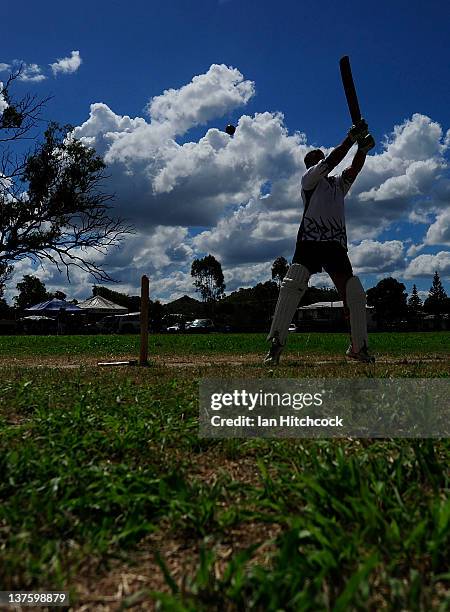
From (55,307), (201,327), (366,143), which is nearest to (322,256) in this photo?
(366,143)

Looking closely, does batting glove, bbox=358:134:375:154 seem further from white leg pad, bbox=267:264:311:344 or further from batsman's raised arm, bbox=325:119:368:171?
white leg pad, bbox=267:264:311:344

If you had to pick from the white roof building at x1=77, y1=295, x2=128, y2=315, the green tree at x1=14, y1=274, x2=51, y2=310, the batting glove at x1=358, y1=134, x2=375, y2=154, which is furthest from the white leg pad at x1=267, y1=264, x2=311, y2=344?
the green tree at x1=14, y1=274, x2=51, y2=310

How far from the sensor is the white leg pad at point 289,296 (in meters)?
7.30

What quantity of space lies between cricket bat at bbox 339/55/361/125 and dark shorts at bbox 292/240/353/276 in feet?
4.93

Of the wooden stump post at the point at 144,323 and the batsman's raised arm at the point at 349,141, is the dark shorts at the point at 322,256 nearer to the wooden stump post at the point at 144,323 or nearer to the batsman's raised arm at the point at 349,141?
the batsman's raised arm at the point at 349,141

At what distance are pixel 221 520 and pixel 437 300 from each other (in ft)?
400

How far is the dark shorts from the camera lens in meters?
7.25

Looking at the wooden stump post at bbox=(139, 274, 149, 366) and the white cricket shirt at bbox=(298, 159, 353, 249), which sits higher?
the white cricket shirt at bbox=(298, 159, 353, 249)

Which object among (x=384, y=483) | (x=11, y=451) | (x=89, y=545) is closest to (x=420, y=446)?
(x=384, y=483)

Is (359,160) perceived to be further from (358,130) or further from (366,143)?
(358,130)

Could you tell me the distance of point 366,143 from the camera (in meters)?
7.14

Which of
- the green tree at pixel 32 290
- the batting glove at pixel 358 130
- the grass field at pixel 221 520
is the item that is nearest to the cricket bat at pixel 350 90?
the batting glove at pixel 358 130

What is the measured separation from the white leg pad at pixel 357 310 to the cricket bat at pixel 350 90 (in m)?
1.96

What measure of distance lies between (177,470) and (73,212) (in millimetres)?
19608
